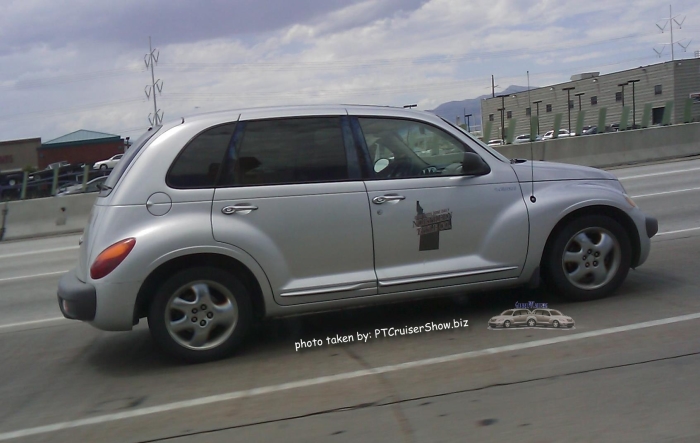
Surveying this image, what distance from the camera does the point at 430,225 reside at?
5.88 meters

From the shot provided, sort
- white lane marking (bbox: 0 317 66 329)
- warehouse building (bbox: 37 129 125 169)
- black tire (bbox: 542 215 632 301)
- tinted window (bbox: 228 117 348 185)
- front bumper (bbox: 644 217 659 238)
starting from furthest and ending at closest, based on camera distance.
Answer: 1. warehouse building (bbox: 37 129 125 169)
2. white lane marking (bbox: 0 317 66 329)
3. front bumper (bbox: 644 217 659 238)
4. black tire (bbox: 542 215 632 301)
5. tinted window (bbox: 228 117 348 185)

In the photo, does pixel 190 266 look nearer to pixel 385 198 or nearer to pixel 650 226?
pixel 385 198

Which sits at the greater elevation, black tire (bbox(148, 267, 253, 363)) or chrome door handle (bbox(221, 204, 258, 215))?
chrome door handle (bbox(221, 204, 258, 215))

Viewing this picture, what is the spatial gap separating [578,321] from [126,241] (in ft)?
11.7

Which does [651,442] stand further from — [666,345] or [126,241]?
[126,241]

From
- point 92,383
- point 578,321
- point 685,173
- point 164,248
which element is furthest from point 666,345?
point 685,173

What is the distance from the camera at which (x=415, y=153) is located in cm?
605

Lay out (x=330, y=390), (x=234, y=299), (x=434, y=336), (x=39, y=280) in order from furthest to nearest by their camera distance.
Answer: (x=39, y=280)
(x=434, y=336)
(x=234, y=299)
(x=330, y=390)

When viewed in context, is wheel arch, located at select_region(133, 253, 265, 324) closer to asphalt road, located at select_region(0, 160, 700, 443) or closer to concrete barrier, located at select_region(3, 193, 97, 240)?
asphalt road, located at select_region(0, 160, 700, 443)

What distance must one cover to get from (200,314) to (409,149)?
213 centimetres

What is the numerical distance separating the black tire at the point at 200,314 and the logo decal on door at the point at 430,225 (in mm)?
1446

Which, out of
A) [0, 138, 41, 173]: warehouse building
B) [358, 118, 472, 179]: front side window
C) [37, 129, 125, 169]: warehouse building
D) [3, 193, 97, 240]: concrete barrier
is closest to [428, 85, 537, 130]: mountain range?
[358, 118, 472, 179]: front side window

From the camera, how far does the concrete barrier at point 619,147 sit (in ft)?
67.9

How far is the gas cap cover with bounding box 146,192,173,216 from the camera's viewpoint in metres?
5.43
